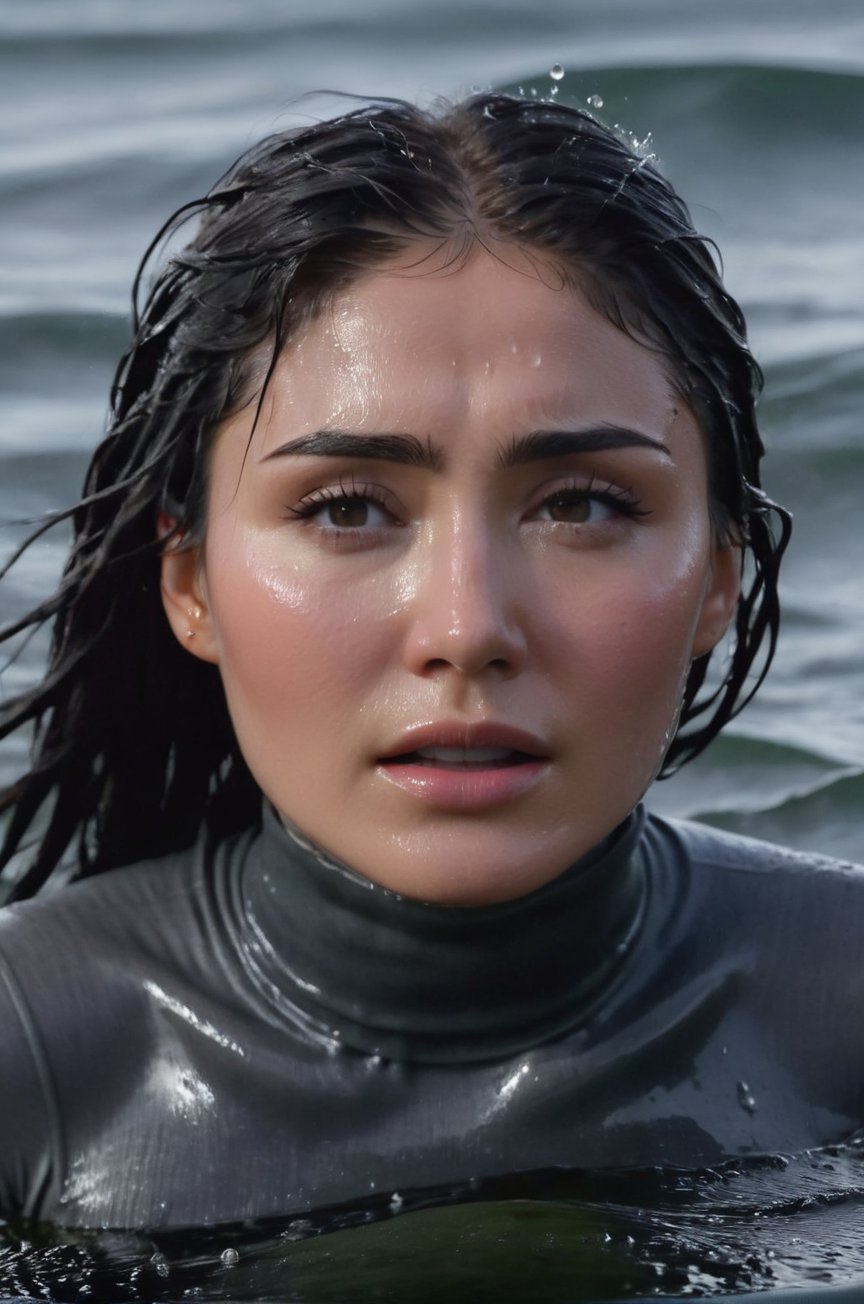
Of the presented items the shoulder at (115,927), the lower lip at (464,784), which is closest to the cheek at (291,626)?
the lower lip at (464,784)

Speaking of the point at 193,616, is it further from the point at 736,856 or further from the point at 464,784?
the point at 736,856

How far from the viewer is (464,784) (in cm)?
258

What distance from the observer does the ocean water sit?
5.26 meters

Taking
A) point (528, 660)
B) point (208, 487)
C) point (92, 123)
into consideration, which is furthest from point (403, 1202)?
point (92, 123)

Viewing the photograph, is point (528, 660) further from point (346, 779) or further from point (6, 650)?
point (6, 650)

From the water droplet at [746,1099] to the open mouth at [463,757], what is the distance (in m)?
0.58

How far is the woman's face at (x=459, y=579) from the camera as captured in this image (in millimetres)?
2580

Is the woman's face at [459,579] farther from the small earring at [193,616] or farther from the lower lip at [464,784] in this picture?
the small earring at [193,616]

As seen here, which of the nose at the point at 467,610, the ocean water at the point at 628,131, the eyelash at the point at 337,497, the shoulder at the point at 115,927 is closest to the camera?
the nose at the point at 467,610

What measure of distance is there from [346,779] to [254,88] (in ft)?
19.2

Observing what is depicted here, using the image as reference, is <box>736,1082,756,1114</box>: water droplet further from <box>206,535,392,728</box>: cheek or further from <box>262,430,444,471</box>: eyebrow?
<box>262,430,444,471</box>: eyebrow

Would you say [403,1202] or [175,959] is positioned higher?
[175,959]

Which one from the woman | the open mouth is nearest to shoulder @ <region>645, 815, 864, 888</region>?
the woman

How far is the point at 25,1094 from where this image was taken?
2.76 metres
